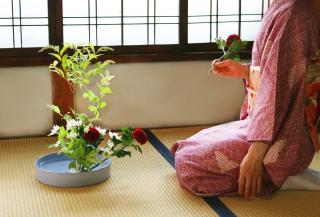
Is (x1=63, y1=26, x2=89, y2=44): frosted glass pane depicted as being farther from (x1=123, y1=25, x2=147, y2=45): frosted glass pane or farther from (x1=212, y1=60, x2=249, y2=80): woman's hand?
(x1=212, y1=60, x2=249, y2=80): woman's hand

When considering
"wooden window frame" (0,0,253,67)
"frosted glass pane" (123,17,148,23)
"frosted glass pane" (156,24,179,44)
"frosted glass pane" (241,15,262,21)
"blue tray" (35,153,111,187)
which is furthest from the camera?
"frosted glass pane" (241,15,262,21)

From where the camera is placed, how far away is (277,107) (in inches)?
121

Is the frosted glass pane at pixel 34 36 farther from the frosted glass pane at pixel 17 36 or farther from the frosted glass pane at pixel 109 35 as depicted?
the frosted glass pane at pixel 109 35

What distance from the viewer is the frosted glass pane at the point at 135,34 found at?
4.86 meters

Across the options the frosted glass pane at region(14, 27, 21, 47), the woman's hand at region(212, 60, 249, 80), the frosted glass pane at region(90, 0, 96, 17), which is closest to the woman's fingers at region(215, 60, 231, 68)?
the woman's hand at region(212, 60, 249, 80)

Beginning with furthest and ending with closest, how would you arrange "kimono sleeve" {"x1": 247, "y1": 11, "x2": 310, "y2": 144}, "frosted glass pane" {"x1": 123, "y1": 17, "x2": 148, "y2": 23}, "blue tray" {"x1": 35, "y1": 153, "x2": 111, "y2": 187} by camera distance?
1. "frosted glass pane" {"x1": 123, "y1": 17, "x2": 148, "y2": 23}
2. "blue tray" {"x1": 35, "y1": 153, "x2": 111, "y2": 187}
3. "kimono sleeve" {"x1": 247, "y1": 11, "x2": 310, "y2": 144}

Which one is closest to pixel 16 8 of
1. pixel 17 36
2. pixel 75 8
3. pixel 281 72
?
pixel 17 36

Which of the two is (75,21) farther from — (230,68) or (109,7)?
(230,68)

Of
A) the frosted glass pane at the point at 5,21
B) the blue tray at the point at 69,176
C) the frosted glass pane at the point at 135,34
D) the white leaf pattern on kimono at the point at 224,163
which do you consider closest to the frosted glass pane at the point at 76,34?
the frosted glass pane at the point at 135,34

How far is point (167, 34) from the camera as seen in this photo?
496 cm

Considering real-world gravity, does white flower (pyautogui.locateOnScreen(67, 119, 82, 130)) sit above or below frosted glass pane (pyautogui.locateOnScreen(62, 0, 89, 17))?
below

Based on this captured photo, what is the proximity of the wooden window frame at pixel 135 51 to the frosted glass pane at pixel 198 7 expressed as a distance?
3.5 inches

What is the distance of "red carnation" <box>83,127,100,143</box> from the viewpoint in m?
3.30

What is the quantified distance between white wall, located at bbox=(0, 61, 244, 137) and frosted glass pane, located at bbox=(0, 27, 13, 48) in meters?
0.22
